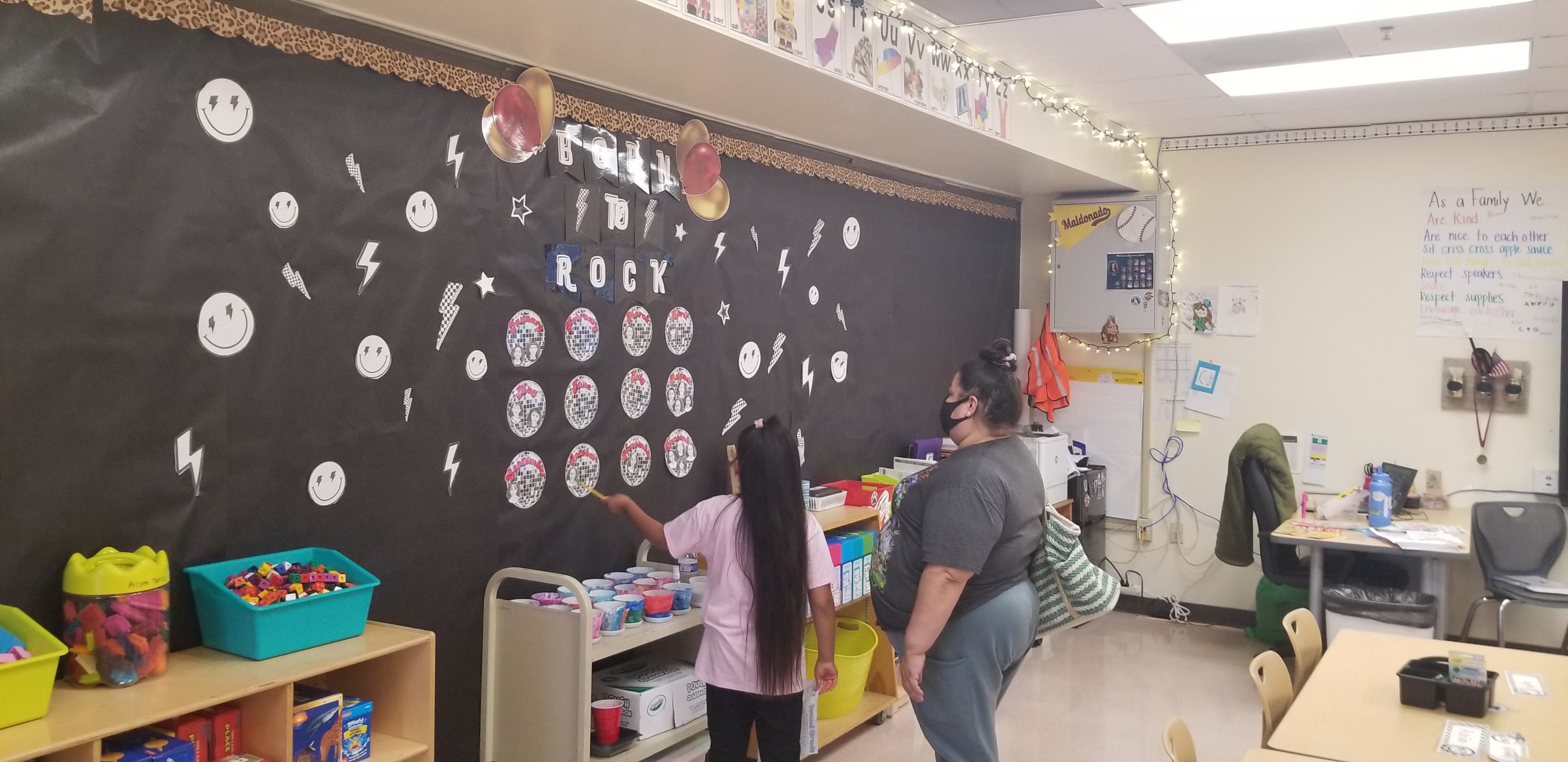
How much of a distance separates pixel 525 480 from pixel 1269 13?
291 cm

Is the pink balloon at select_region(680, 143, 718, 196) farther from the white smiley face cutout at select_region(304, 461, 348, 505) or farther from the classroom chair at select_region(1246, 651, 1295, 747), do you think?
the classroom chair at select_region(1246, 651, 1295, 747)

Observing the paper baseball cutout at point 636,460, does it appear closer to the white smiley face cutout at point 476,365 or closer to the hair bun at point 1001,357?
the white smiley face cutout at point 476,365

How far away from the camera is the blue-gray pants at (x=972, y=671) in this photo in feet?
9.18

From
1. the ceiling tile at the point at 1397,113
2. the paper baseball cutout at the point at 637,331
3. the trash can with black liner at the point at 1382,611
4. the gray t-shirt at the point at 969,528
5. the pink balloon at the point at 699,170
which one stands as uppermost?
the ceiling tile at the point at 1397,113

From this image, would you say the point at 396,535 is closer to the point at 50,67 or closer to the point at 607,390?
the point at 607,390

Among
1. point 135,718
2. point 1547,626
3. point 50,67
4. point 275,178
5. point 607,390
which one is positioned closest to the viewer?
point 135,718

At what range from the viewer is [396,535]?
296 centimetres

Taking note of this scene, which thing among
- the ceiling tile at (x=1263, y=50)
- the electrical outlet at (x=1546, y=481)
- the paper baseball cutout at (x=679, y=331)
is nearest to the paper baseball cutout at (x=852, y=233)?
the paper baseball cutout at (x=679, y=331)

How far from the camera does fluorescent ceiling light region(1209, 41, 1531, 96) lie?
4344 millimetres

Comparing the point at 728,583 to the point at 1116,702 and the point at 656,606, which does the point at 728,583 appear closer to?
the point at 656,606

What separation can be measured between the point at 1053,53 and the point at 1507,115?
2.74 m

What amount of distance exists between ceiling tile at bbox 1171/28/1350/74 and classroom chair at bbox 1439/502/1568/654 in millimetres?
2452

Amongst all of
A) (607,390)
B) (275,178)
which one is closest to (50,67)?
(275,178)

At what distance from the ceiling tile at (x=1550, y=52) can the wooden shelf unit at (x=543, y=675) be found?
370 cm
